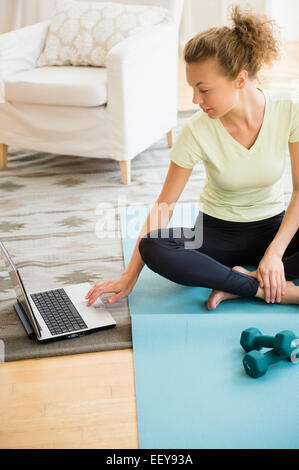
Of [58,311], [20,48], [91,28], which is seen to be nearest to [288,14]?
[91,28]

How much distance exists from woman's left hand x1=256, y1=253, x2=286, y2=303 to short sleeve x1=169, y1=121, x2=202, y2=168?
34cm

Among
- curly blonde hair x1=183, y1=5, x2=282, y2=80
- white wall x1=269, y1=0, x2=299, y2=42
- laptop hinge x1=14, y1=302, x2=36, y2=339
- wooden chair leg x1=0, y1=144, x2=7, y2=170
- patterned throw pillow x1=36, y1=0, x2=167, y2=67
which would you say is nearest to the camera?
curly blonde hair x1=183, y1=5, x2=282, y2=80

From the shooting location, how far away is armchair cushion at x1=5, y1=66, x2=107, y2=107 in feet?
8.64

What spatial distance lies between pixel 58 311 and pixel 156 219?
38 centimetres

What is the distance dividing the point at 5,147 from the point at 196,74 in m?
1.74

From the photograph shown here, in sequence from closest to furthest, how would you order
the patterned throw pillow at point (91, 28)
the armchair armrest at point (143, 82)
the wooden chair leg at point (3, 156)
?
the armchair armrest at point (143, 82) < the patterned throw pillow at point (91, 28) < the wooden chair leg at point (3, 156)

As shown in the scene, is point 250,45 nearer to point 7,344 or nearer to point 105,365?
point 105,365

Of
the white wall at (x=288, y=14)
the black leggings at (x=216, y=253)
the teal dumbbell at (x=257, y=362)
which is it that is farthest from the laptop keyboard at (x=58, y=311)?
the white wall at (x=288, y=14)

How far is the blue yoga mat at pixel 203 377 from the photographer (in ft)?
3.99

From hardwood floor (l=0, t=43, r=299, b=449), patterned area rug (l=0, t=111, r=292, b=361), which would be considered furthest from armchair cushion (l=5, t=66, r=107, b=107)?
hardwood floor (l=0, t=43, r=299, b=449)

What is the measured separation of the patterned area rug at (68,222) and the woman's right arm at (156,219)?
70 mm

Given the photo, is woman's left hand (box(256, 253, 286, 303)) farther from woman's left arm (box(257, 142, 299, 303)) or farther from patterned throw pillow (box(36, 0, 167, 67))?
patterned throw pillow (box(36, 0, 167, 67))

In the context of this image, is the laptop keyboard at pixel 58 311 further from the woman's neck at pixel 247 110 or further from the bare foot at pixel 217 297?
the woman's neck at pixel 247 110

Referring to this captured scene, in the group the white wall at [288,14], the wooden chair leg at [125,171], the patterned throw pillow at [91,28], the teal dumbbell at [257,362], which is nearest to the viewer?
the teal dumbbell at [257,362]
